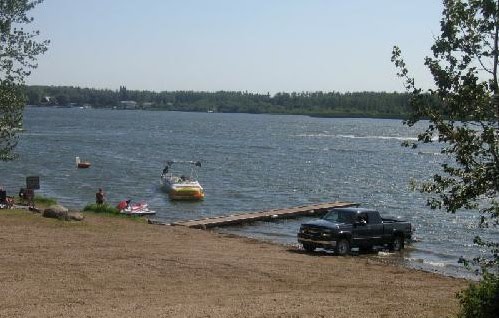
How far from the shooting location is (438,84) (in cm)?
828

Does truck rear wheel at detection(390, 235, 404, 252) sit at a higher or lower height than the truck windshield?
lower

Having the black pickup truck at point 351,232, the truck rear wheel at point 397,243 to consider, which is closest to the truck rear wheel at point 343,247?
the black pickup truck at point 351,232

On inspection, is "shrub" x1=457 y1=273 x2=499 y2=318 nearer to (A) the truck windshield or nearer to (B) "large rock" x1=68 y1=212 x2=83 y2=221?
(A) the truck windshield

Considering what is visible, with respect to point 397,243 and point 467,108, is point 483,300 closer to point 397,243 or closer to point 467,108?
point 467,108

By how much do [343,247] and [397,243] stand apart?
413 cm

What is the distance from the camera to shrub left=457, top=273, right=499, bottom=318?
30.2 ft

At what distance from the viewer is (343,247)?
25.5m

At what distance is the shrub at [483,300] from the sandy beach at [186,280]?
14.1ft

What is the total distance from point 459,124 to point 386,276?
40.7ft

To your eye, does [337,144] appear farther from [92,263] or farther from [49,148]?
[92,263]

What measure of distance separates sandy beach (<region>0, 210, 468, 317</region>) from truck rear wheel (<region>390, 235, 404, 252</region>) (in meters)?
2.96

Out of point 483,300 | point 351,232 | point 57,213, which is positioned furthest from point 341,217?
point 483,300

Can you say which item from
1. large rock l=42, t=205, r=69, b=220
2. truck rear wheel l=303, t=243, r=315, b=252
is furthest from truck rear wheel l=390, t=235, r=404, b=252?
large rock l=42, t=205, r=69, b=220

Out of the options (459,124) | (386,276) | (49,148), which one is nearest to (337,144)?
(49,148)
